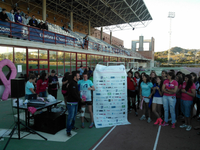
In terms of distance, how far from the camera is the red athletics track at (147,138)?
404cm

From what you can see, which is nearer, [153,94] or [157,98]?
[157,98]

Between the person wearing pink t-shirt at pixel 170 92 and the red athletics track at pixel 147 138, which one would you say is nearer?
the red athletics track at pixel 147 138

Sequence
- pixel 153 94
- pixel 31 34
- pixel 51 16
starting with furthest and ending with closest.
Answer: pixel 51 16 < pixel 31 34 < pixel 153 94

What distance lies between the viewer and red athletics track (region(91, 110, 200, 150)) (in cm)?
404

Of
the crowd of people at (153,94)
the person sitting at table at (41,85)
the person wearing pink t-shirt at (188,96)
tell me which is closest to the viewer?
the crowd of people at (153,94)

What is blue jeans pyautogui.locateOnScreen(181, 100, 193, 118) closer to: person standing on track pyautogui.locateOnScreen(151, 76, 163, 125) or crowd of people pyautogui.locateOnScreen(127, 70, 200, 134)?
crowd of people pyautogui.locateOnScreen(127, 70, 200, 134)

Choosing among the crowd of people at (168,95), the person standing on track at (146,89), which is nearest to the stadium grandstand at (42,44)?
the crowd of people at (168,95)

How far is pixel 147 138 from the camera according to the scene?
455 cm

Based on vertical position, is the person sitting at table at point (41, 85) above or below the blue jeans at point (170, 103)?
above

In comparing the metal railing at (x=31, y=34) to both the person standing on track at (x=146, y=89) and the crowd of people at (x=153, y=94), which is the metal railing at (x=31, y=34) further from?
the person standing on track at (x=146, y=89)

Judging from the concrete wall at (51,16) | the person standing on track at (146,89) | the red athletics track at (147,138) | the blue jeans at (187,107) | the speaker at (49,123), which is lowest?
the red athletics track at (147,138)

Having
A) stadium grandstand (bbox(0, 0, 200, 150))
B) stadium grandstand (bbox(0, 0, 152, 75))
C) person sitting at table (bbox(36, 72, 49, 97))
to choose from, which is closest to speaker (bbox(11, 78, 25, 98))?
stadium grandstand (bbox(0, 0, 200, 150))

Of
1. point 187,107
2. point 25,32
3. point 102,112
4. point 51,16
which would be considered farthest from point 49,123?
point 51,16

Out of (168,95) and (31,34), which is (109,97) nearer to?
(168,95)
